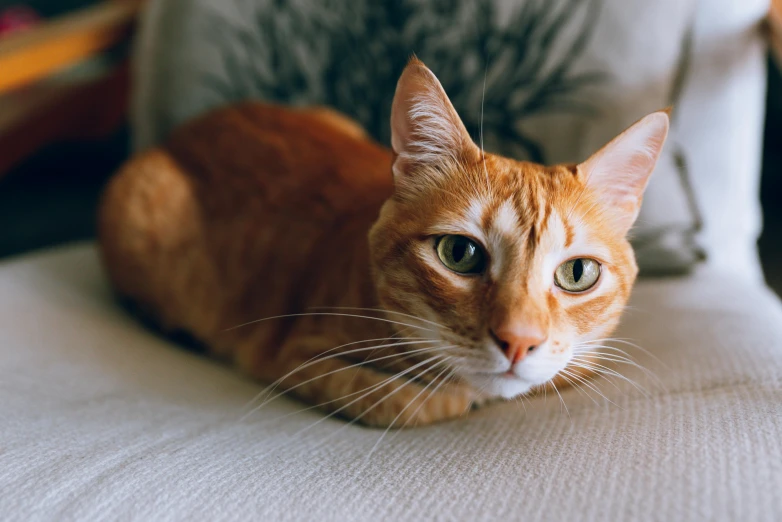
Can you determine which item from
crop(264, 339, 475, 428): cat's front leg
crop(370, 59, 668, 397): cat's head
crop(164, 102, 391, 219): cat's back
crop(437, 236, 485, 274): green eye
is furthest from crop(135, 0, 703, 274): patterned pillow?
crop(264, 339, 475, 428): cat's front leg

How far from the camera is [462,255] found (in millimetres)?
941

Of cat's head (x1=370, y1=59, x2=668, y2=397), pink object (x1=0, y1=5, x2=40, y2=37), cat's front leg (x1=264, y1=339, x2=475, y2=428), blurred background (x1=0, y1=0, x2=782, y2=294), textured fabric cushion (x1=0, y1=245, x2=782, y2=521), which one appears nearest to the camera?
textured fabric cushion (x1=0, y1=245, x2=782, y2=521)

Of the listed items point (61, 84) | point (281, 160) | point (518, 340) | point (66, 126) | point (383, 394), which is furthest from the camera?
point (61, 84)

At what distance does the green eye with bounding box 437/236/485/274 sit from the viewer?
0.94m

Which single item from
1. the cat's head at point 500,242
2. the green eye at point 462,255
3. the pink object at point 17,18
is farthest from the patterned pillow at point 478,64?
the pink object at point 17,18

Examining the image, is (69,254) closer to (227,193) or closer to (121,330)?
(121,330)

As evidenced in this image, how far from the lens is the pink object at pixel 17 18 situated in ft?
9.02

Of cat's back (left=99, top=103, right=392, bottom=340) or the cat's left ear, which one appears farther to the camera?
cat's back (left=99, top=103, right=392, bottom=340)

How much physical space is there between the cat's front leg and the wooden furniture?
4.17ft

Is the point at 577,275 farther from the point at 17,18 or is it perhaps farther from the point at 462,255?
the point at 17,18

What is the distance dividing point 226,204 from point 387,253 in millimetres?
710

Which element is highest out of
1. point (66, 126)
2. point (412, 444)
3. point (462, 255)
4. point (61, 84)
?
point (61, 84)

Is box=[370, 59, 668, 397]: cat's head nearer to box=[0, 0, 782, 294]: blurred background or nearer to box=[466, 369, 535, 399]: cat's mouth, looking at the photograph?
box=[466, 369, 535, 399]: cat's mouth

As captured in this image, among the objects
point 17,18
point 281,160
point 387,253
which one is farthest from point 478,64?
point 17,18
